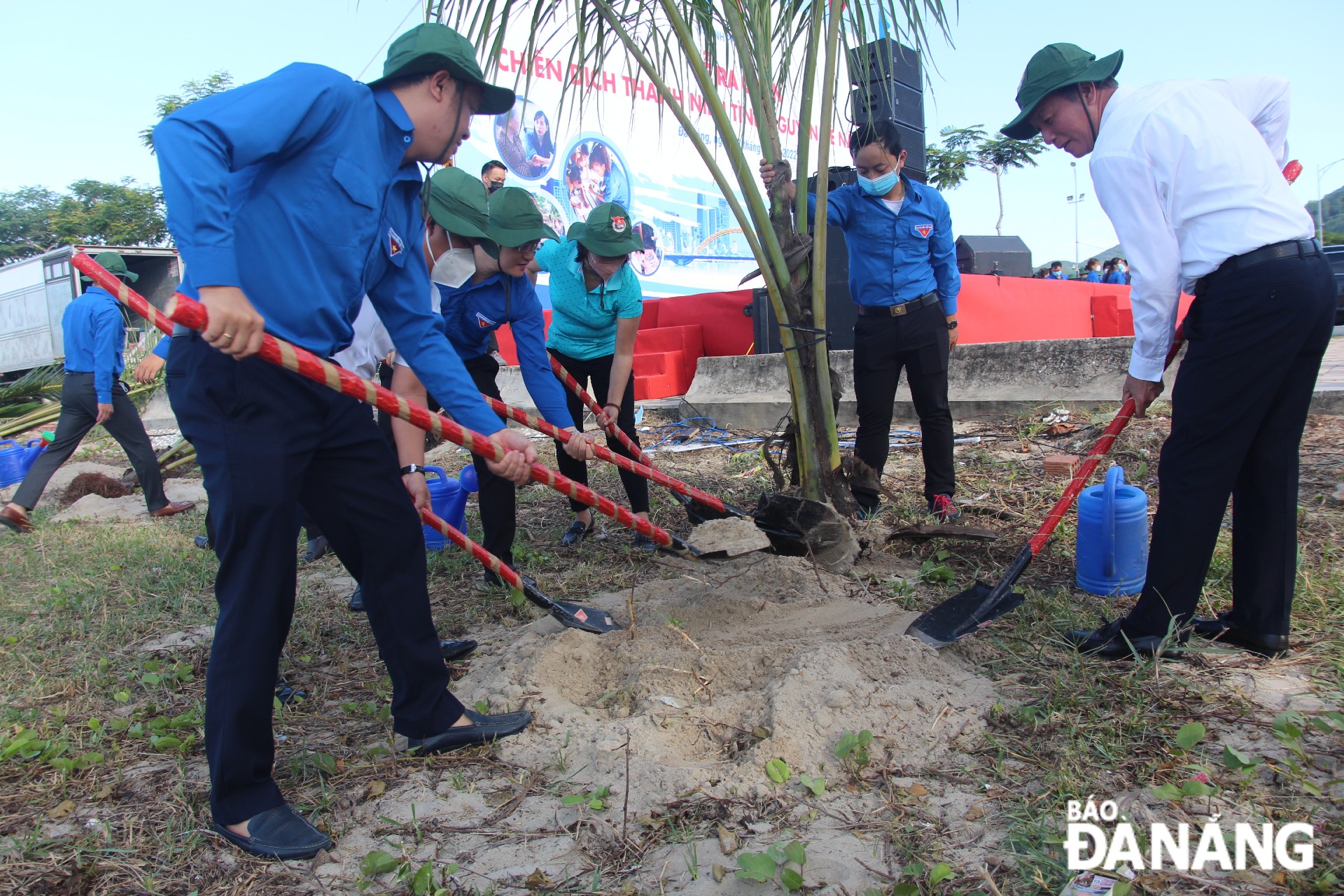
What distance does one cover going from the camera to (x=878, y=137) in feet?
12.7

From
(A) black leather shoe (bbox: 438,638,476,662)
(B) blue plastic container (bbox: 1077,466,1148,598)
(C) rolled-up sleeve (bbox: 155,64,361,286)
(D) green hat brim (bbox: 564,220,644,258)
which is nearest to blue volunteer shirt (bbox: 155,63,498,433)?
(C) rolled-up sleeve (bbox: 155,64,361,286)

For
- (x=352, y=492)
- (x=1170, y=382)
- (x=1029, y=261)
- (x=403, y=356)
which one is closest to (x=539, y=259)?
(x=403, y=356)

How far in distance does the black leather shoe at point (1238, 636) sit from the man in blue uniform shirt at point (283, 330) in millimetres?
2245

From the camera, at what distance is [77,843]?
5.90 feet

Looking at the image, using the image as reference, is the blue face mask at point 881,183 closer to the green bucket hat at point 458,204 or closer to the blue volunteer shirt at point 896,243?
the blue volunteer shirt at point 896,243

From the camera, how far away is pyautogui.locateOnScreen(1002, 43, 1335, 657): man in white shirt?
2.11 metres

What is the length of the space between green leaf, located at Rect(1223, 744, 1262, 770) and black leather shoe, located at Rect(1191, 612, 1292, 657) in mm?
648

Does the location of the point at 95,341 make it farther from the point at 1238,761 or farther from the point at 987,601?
the point at 1238,761

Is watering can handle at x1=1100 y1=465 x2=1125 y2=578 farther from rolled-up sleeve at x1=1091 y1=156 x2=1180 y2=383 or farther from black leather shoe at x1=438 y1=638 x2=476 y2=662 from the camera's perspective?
black leather shoe at x1=438 y1=638 x2=476 y2=662

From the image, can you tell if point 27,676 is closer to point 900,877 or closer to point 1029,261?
point 900,877

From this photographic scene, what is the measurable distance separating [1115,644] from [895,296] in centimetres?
212

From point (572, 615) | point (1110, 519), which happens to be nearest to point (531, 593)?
point (572, 615)

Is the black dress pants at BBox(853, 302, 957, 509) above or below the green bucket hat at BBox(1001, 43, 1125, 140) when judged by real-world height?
below

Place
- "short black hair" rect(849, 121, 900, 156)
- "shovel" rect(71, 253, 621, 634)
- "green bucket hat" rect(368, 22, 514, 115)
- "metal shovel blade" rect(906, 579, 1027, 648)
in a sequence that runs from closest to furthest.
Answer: "green bucket hat" rect(368, 22, 514, 115) < "metal shovel blade" rect(906, 579, 1027, 648) < "shovel" rect(71, 253, 621, 634) < "short black hair" rect(849, 121, 900, 156)
